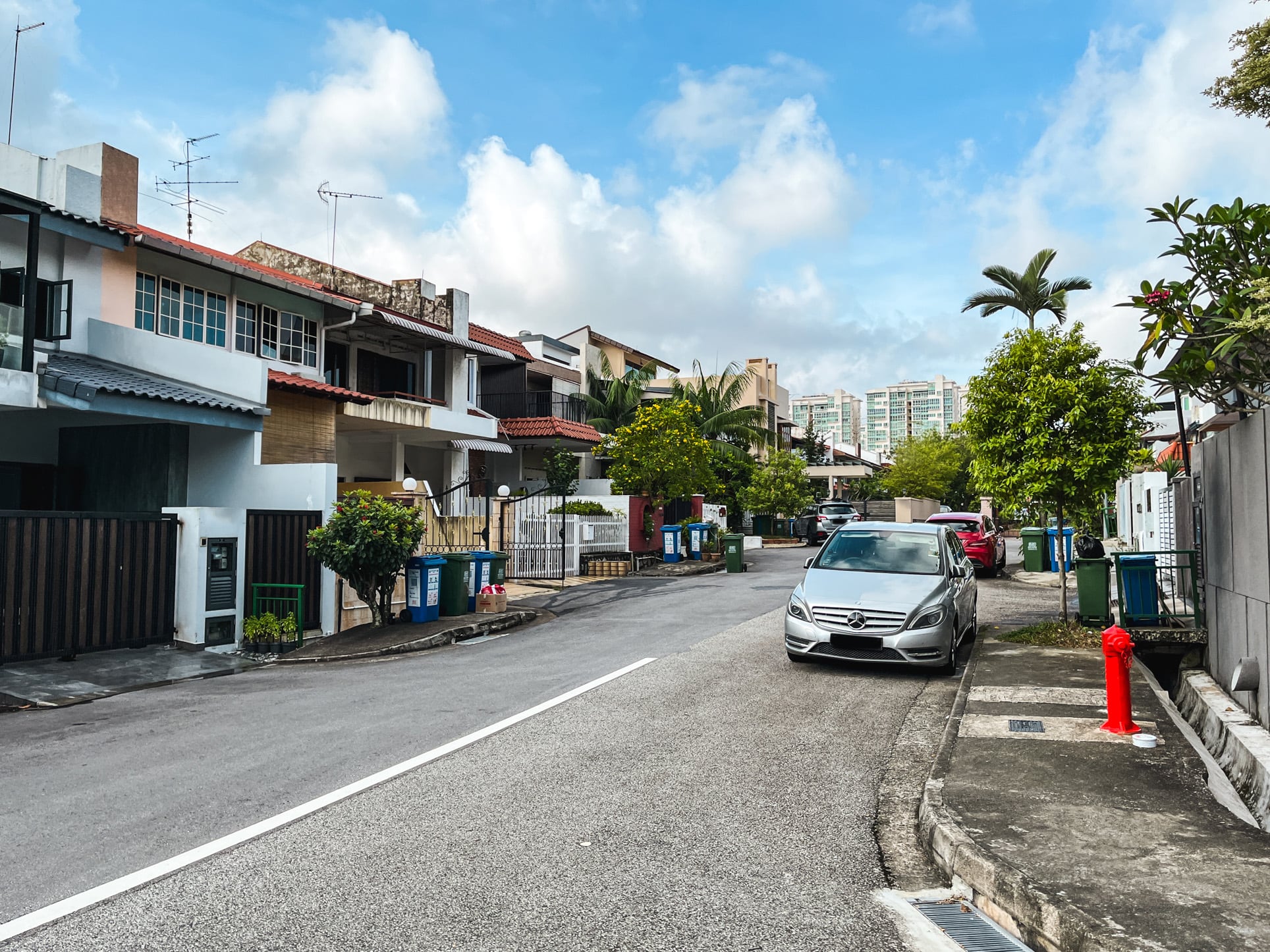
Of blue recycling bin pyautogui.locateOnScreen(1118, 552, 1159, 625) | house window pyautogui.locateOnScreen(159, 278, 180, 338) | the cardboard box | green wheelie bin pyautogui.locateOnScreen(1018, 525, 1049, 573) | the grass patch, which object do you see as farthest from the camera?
green wheelie bin pyautogui.locateOnScreen(1018, 525, 1049, 573)

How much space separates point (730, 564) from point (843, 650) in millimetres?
16200

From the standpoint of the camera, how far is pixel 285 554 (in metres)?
14.1

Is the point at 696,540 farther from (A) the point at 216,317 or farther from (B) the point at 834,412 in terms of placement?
(B) the point at 834,412

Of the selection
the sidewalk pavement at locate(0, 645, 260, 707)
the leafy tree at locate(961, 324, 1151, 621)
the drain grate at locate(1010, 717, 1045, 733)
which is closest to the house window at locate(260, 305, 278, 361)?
the sidewalk pavement at locate(0, 645, 260, 707)

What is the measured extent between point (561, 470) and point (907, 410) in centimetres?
17151

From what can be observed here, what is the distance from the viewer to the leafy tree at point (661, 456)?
2727 cm

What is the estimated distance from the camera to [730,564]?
2592 cm

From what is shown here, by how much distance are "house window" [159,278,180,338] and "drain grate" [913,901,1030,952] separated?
56.9 feet

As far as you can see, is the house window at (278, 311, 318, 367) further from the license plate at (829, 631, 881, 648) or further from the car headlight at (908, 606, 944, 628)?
the car headlight at (908, 606, 944, 628)

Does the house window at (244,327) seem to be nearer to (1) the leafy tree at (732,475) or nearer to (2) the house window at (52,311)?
(2) the house window at (52,311)

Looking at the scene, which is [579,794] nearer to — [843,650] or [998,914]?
[998,914]

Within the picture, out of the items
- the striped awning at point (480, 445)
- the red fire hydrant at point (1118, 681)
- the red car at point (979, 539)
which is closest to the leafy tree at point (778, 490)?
the striped awning at point (480, 445)

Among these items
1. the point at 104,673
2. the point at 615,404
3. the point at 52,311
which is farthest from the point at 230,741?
the point at 615,404

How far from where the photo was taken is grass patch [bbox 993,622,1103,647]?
449 inches
